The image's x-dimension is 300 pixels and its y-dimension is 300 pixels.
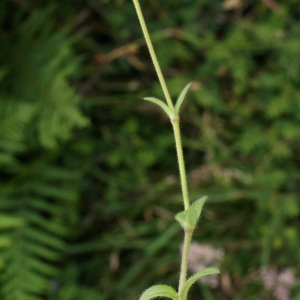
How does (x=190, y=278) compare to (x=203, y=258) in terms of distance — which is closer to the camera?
(x=190, y=278)

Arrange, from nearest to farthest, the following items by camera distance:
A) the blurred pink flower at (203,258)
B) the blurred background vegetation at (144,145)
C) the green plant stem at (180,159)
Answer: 1. the green plant stem at (180,159)
2. the blurred pink flower at (203,258)
3. the blurred background vegetation at (144,145)

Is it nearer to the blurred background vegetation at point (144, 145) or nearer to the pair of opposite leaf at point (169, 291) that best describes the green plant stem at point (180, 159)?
the pair of opposite leaf at point (169, 291)

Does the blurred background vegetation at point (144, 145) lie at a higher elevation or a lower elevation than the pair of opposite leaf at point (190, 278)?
higher

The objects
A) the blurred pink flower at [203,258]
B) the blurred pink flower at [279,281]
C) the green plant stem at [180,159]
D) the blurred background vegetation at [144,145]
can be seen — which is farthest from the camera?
the blurred background vegetation at [144,145]

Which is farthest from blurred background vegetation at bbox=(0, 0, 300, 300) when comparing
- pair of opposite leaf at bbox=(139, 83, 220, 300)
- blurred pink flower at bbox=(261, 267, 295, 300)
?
pair of opposite leaf at bbox=(139, 83, 220, 300)

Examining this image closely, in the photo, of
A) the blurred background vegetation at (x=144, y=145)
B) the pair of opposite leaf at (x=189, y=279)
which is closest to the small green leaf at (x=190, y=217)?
the pair of opposite leaf at (x=189, y=279)

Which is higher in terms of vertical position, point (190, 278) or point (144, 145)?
point (144, 145)

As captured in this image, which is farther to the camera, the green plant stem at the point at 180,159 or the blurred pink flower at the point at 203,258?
the blurred pink flower at the point at 203,258

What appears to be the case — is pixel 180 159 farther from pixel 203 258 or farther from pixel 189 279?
pixel 203 258

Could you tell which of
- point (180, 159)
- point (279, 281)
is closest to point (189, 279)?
point (180, 159)
